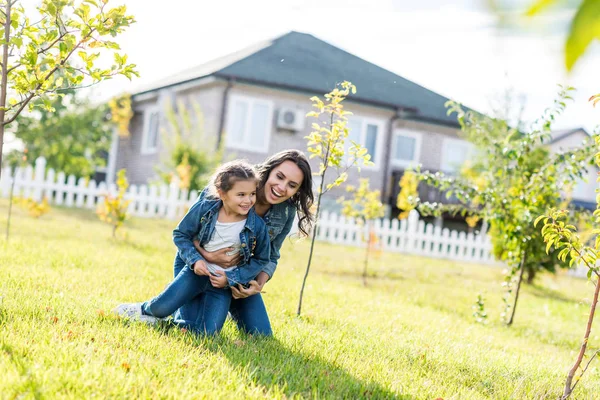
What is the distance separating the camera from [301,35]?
20.9 meters

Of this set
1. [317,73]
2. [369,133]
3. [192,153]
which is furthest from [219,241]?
[317,73]

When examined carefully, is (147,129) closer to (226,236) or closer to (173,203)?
(173,203)

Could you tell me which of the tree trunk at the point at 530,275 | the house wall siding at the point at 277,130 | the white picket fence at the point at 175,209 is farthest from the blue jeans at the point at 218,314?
the house wall siding at the point at 277,130

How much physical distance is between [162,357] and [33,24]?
5.99 feet

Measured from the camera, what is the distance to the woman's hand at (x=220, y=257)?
158 inches

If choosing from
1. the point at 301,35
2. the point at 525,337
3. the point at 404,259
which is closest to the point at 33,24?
the point at 525,337

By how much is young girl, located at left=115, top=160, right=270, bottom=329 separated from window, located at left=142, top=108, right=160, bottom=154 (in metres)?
16.5

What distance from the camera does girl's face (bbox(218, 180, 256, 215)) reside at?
381 centimetres

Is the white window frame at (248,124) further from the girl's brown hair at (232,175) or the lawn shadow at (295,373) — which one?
the lawn shadow at (295,373)

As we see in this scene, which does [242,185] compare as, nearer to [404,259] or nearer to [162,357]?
[162,357]

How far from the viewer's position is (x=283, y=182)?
13.7 ft

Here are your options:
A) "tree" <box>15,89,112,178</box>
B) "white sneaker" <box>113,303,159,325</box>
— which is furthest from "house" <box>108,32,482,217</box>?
"white sneaker" <box>113,303,159,325</box>

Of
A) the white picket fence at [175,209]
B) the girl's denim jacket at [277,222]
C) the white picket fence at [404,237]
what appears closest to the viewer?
the girl's denim jacket at [277,222]

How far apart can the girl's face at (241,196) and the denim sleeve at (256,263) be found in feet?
0.69
